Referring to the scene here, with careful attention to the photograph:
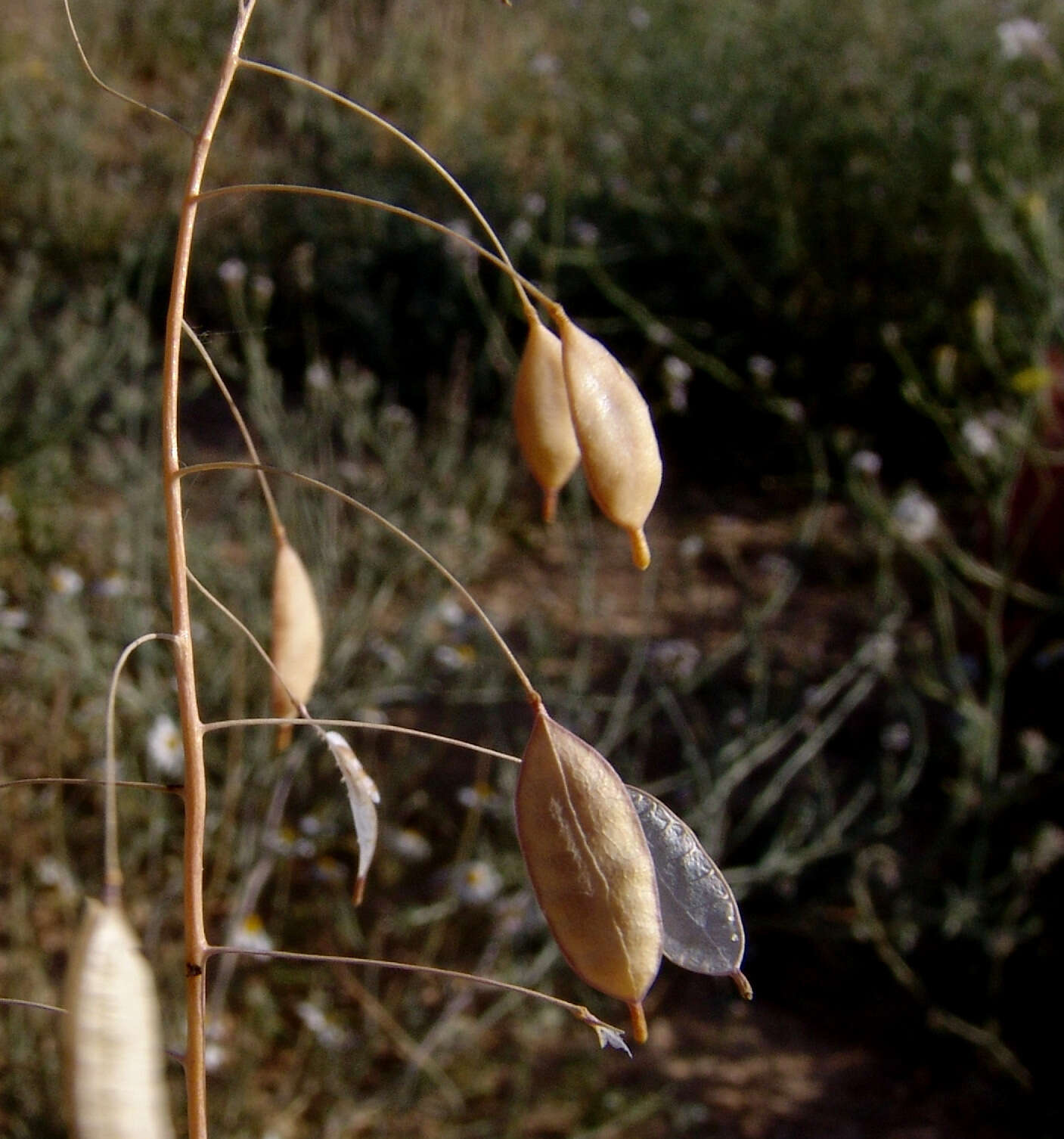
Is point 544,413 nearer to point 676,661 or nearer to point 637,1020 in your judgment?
point 637,1020

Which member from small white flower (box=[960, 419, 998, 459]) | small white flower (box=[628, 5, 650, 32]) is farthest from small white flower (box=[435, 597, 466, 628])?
small white flower (box=[628, 5, 650, 32])

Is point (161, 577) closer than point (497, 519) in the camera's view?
Yes

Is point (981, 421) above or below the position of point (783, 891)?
above

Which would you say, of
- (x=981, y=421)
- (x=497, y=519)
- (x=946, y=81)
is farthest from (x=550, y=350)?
(x=946, y=81)

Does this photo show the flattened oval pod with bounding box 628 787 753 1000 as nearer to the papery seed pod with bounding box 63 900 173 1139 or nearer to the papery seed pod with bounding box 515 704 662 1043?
the papery seed pod with bounding box 515 704 662 1043

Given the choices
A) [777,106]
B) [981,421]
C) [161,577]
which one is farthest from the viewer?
[777,106]

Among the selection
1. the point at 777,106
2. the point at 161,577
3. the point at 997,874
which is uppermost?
the point at 777,106

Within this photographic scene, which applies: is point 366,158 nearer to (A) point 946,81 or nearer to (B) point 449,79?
(B) point 449,79
